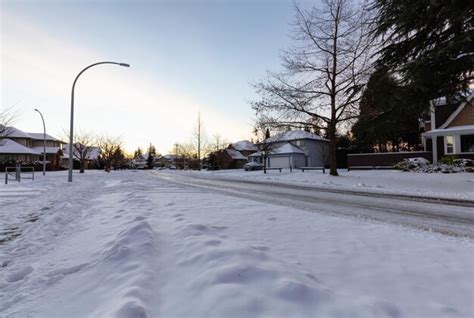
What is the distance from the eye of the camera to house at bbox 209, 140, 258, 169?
69875 mm

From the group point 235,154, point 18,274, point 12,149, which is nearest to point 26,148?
point 12,149

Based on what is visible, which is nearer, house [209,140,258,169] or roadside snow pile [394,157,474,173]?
roadside snow pile [394,157,474,173]

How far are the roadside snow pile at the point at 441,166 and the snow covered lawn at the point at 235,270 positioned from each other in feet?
61.0

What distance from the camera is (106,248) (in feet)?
16.6

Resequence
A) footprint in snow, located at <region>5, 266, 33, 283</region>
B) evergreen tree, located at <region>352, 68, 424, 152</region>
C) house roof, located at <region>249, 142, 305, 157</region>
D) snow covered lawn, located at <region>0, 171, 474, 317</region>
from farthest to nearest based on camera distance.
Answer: house roof, located at <region>249, 142, 305, 157</region> → evergreen tree, located at <region>352, 68, 424, 152</region> → footprint in snow, located at <region>5, 266, 33, 283</region> → snow covered lawn, located at <region>0, 171, 474, 317</region>

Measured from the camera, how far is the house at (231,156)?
6988cm

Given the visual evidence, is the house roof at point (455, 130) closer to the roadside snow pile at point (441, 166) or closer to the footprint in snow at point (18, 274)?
the roadside snow pile at point (441, 166)

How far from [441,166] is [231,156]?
58157 mm

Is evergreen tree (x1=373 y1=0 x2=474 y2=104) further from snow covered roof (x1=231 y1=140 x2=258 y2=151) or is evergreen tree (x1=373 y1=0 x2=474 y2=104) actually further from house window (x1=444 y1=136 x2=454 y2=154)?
snow covered roof (x1=231 y1=140 x2=258 y2=151)

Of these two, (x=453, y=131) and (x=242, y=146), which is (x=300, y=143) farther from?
(x=242, y=146)

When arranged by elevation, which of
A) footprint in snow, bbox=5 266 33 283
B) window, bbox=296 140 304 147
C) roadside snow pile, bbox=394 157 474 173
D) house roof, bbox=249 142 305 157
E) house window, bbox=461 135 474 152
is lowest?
footprint in snow, bbox=5 266 33 283

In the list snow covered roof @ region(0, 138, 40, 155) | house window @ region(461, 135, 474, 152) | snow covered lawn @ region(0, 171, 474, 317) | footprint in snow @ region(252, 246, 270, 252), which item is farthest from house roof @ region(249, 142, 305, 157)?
footprint in snow @ region(252, 246, 270, 252)

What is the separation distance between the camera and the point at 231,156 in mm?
78750

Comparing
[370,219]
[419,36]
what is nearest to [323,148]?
[419,36]
